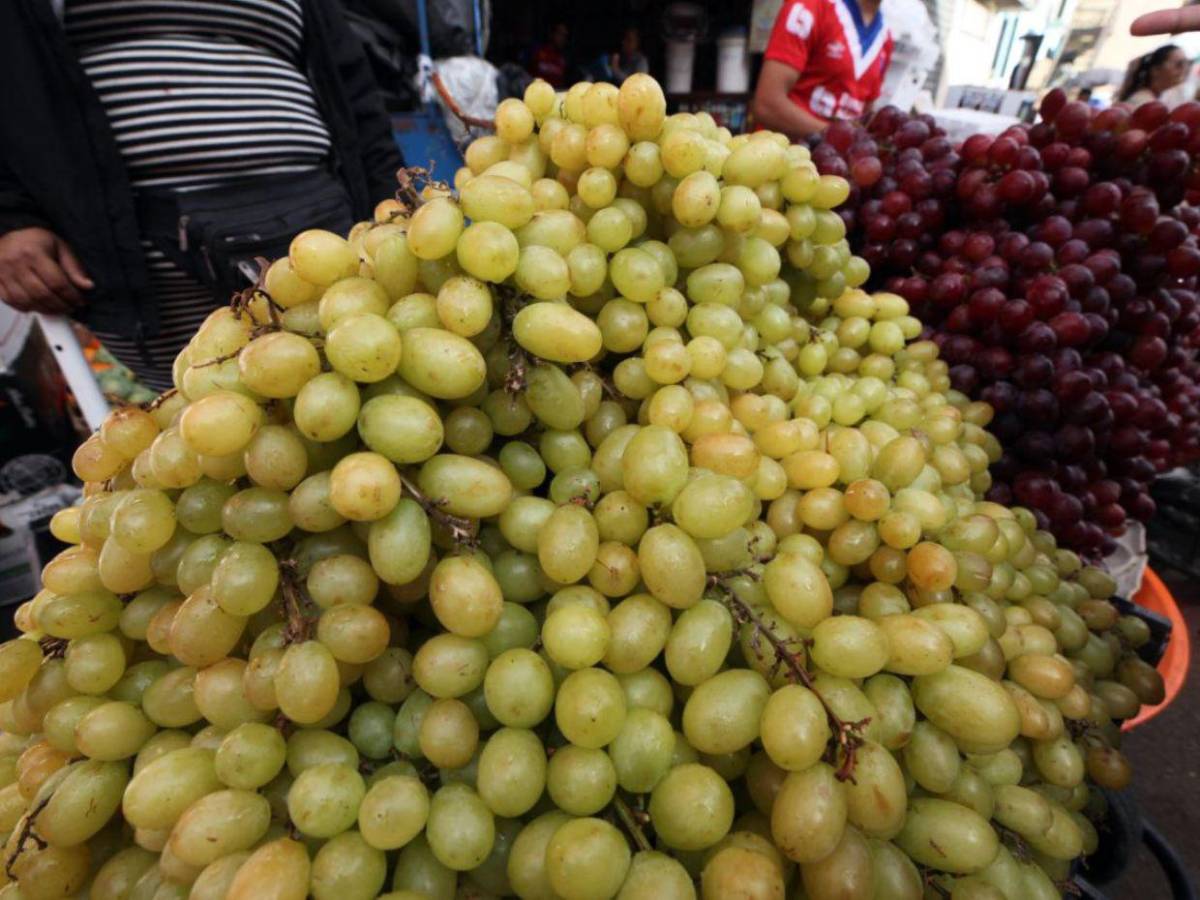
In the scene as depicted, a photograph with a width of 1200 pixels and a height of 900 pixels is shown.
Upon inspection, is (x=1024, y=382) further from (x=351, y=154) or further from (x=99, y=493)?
(x=351, y=154)

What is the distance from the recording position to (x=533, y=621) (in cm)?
55

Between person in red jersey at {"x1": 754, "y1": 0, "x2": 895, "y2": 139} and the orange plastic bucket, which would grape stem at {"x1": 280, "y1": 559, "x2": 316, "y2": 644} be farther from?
person in red jersey at {"x1": 754, "y1": 0, "x2": 895, "y2": 139}

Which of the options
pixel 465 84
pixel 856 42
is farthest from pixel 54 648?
pixel 465 84

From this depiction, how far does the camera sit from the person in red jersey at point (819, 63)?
2230 millimetres

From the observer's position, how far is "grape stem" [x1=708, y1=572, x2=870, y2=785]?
466mm

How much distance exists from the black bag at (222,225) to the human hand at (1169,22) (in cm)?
192

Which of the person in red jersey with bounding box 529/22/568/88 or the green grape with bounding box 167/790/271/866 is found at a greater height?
the person in red jersey with bounding box 529/22/568/88

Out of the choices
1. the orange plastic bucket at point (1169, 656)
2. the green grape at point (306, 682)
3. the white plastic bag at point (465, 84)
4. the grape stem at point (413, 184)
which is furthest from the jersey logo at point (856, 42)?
the green grape at point (306, 682)

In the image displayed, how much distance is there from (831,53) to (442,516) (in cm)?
255

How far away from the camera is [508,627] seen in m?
0.53

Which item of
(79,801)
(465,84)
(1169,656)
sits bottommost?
(1169,656)

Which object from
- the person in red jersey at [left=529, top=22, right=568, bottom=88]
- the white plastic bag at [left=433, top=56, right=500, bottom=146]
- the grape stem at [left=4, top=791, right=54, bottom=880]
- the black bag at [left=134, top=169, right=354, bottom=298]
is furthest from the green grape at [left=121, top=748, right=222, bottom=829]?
the person in red jersey at [left=529, top=22, right=568, bottom=88]

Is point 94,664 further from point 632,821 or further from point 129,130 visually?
point 129,130

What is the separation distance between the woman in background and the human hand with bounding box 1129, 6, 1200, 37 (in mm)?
2978
